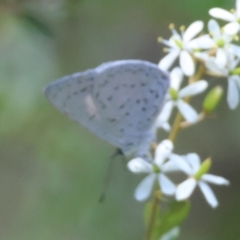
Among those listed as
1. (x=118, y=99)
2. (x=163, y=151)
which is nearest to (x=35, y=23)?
(x=118, y=99)

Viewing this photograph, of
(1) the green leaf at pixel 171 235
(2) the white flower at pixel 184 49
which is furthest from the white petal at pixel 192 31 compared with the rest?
(1) the green leaf at pixel 171 235

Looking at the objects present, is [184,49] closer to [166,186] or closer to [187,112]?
[187,112]

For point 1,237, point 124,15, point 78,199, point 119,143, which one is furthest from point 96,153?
point 119,143

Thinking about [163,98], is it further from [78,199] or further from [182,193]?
[78,199]

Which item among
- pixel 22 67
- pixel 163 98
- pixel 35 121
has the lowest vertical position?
pixel 35 121

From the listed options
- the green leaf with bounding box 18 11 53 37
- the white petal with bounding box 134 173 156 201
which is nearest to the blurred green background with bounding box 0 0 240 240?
the green leaf with bounding box 18 11 53 37

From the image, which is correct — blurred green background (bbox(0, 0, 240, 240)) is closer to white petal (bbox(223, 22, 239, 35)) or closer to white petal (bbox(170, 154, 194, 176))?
white petal (bbox(223, 22, 239, 35))

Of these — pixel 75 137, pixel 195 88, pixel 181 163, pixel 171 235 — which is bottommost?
pixel 75 137

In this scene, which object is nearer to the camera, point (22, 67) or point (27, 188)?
point (27, 188)
